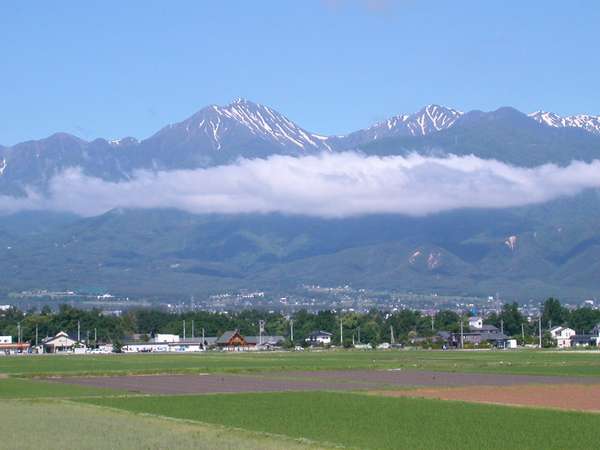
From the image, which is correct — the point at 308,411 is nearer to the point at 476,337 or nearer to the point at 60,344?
the point at 476,337

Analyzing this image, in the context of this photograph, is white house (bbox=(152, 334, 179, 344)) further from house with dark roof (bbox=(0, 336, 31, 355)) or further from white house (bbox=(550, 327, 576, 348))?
white house (bbox=(550, 327, 576, 348))

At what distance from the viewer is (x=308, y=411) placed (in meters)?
36.5

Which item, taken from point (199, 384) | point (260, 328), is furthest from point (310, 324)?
point (199, 384)

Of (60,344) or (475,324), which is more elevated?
(475,324)

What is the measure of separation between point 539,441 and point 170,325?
5826 inches

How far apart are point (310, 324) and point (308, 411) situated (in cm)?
12766

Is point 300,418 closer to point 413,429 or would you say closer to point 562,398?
point 413,429

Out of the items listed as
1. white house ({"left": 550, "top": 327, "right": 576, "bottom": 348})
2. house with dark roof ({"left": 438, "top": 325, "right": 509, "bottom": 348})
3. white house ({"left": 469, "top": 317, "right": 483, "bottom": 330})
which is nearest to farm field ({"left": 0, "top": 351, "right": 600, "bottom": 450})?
house with dark roof ({"left": 438, "top": 325, "right": 509, "bottom": 348})

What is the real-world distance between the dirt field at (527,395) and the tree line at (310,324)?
97.0 meters

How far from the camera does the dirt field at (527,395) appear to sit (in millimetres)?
38750

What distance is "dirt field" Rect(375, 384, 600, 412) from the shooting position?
38.8 m

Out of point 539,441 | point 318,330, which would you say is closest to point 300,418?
point 539,441

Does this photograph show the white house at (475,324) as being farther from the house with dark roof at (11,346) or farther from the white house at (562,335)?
the house with dark roof at (11,346)

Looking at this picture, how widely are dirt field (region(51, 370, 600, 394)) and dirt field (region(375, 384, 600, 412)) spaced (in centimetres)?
252
